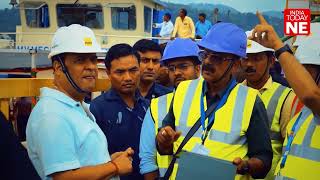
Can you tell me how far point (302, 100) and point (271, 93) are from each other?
109 centimetres

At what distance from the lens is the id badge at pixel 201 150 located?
2371mm

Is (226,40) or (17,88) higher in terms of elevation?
(226,40)

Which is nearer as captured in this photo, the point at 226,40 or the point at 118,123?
the point at 226,40

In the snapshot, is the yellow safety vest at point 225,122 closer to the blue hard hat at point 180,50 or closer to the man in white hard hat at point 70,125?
the man in white hard hat at point 70,125

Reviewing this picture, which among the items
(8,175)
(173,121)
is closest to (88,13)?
(173,121)

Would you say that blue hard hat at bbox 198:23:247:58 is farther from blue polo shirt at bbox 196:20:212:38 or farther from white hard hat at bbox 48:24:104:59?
blue polo shirt at bbox 196:20:212:38

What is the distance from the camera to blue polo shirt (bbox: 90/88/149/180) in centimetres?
304

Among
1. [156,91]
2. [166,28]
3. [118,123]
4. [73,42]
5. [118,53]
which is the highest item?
[166,28]

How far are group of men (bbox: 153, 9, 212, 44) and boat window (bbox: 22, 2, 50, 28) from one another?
11.9 ft

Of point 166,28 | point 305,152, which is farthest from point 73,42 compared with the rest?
point 166,28

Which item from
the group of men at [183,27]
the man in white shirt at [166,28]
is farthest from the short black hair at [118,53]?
the man in white shirt at [166,28]

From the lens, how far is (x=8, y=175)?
154cm

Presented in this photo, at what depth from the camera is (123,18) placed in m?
13.8

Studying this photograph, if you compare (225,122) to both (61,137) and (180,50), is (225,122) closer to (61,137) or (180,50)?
(61,137)
